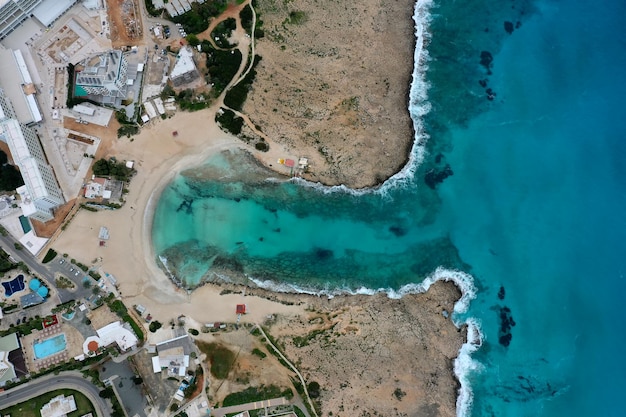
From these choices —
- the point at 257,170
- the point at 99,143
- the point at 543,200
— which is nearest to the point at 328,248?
the point at 257,170

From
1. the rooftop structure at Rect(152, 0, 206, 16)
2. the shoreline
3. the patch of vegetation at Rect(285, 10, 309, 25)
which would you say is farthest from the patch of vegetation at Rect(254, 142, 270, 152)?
the rooftop structure at Rect(152, 0, 206, 16)

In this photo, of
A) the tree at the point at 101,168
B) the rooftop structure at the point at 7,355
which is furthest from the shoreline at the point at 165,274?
the rooftop structure at the point at 7,355

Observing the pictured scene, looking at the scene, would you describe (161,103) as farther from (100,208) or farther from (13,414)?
(13,414)

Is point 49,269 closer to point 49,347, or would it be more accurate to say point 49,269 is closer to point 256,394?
point 49,347

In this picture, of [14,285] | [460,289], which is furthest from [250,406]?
[14,285]

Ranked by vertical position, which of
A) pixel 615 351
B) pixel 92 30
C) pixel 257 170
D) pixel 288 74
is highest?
pixel 92 30
